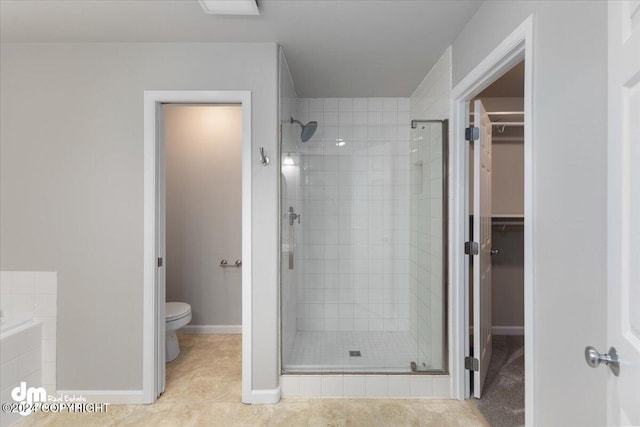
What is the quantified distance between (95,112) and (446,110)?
2.51 metres

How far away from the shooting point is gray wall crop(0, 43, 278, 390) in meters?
2.36

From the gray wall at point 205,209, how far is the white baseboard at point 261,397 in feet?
4.64

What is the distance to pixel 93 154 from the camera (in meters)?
2.38

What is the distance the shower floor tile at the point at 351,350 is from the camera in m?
2.49

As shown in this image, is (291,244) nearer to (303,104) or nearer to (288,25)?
(288,25)

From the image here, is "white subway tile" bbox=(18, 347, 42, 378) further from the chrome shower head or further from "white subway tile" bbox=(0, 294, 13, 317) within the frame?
the chrome shower head

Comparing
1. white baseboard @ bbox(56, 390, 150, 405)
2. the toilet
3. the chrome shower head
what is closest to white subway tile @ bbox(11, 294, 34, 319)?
white baseboard @ bbox(56, 390, 150, 405)

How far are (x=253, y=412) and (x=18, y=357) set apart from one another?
5.08 feet

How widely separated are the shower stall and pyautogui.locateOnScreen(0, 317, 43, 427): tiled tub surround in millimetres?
1699

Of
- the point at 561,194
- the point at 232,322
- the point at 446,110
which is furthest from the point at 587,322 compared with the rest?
the point at 232,322

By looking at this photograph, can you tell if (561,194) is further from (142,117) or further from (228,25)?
(142,117)

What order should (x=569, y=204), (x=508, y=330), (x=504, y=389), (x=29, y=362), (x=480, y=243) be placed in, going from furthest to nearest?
1. (x=508, y=330)
2. (x=504, y=389)
3. (x=480, y=243)
4. (x=29, y=362)
5. (x=569, y=204)
